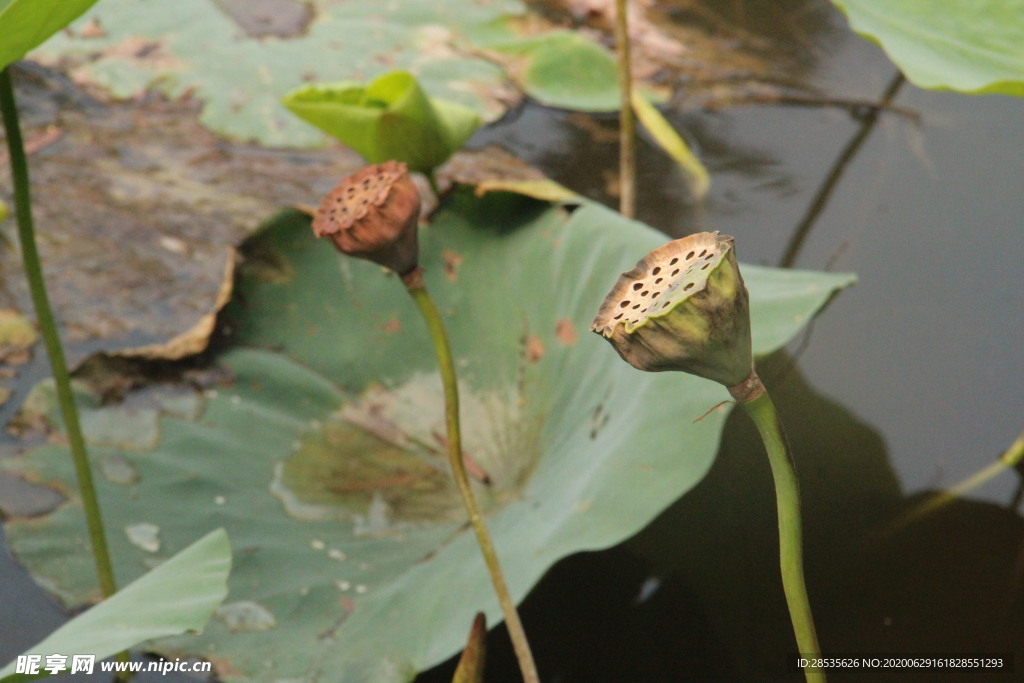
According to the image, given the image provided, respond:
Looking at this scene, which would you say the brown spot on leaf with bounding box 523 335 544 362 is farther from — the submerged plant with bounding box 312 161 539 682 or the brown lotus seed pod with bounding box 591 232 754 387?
the brown lotus seed pod with bounding box 591 232 754 387

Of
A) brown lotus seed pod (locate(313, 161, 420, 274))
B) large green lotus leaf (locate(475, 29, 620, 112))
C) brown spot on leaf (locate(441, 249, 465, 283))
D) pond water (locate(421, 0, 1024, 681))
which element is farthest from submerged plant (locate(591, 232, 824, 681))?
large green lotus leaf (locate(475, 29, 620, 112))

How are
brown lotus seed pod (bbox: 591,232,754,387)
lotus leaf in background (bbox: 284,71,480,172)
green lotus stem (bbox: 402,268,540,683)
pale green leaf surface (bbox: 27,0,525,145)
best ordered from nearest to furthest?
1. brown lotus seed pod (bbox: 591,232,754,387)
2. green lotus stem (bbox: 402,268,540,683)
3. lotus leaf in background (bbox: 284,71,480,172)
4. pale green leaf surface (bbox: 27,0,525,145)

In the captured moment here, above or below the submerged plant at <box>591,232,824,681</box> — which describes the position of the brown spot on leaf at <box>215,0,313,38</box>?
below

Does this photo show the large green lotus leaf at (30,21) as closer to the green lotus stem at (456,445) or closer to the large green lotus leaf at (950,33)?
the green lotus stem at (456,445)

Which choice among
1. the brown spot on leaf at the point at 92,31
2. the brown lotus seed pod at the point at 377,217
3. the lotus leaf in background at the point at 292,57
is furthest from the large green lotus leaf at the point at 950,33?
the brown spot on leaf at the point at 92,31

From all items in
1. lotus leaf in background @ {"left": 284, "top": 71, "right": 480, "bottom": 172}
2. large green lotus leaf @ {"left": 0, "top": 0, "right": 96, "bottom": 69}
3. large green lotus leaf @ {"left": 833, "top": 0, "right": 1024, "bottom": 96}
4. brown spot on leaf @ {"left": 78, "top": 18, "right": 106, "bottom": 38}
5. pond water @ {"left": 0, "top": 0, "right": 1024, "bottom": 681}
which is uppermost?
large green lotus leaf @ {"left": 833, "top": 0, "right": 1024, "bottom": 96}

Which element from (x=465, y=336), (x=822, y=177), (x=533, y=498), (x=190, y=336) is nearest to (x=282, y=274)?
(x=190, y=336)

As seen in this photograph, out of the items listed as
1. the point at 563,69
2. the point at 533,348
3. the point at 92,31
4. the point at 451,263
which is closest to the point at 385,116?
the point at 451,263
